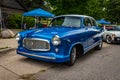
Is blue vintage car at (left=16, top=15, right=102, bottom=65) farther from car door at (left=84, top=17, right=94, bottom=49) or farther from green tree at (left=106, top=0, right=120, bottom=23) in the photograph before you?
green tree at (left=106, top=0, right=120, bottom=23)

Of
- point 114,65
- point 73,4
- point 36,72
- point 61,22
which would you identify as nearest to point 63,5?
point 73,4

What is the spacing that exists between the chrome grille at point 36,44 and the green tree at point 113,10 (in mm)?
25135

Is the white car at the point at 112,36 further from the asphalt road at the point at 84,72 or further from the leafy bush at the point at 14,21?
the leafy bush at the point at 14,21

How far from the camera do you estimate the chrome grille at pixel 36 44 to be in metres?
5.89

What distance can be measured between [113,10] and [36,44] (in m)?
25.8

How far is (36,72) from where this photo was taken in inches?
221

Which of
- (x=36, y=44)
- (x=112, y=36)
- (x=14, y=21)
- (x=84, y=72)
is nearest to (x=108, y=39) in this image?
(x=112, y=36)

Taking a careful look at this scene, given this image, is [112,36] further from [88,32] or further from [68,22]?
[68,22]

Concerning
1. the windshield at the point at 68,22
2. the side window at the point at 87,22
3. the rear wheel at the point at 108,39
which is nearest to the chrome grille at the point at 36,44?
the windshield at the point at 68,22

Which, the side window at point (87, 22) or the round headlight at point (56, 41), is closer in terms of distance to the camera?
the round headlight at point (56, 41)

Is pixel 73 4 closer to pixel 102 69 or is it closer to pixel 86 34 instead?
pixel 86 34

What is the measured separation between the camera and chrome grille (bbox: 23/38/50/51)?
5895 millimetres

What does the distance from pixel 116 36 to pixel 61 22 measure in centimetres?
597

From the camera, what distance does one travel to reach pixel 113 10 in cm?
2981
